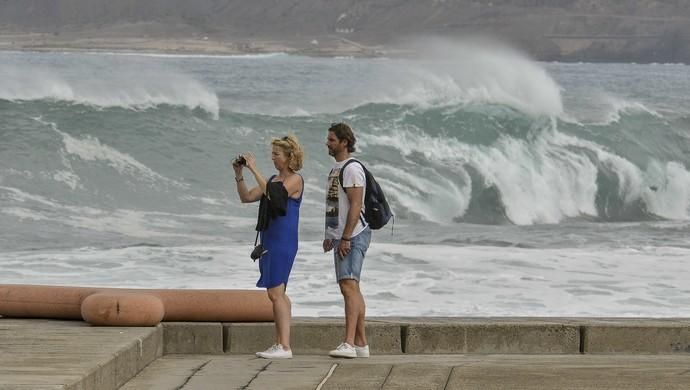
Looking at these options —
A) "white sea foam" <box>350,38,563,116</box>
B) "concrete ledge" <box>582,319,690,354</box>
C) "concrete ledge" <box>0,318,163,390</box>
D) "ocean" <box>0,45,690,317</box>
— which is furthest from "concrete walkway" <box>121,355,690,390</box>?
"white sea foam" <box>350,38,563,116</box>

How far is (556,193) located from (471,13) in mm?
167846

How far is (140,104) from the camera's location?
33.2 metres

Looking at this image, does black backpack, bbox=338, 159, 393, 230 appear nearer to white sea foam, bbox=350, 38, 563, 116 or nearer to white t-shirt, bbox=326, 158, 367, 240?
white t-shirt, bbox=326, 158, 367, 240

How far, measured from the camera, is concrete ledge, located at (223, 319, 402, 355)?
8.57 metres

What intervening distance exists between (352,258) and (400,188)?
18.4 meters

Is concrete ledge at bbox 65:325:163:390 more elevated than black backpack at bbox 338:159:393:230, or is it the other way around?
black backpack at bbox 338:159:393:230

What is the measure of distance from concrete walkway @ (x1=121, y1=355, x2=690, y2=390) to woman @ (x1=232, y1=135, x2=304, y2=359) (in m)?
0.21

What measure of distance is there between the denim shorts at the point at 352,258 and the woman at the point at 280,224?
0.86ft

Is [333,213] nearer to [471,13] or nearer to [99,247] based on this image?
[99,247]

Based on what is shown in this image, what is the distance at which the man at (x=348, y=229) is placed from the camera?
8133 mm

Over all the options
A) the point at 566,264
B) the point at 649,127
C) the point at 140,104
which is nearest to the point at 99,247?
the point at 566,264

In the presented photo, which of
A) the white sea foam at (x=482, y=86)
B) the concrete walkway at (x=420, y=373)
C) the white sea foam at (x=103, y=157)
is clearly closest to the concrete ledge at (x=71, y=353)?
the concrete walkway at (x=420, y=373)

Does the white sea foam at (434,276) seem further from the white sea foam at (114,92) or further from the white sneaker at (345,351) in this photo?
the white sea foam at (114,92)

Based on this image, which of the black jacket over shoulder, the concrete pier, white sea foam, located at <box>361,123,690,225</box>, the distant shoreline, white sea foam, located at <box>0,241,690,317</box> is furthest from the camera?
the distant shoreline
